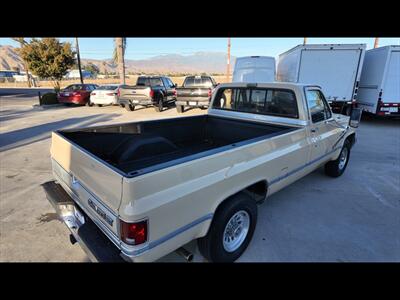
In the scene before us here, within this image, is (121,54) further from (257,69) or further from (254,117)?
(254,117)

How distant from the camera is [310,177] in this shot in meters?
4.94

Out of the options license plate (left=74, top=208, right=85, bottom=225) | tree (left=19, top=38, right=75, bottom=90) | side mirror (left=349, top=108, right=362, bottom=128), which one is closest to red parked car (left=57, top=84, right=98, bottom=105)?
tree (left=19, top=38, right=75, bottom=90)

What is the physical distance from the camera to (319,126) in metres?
3.70

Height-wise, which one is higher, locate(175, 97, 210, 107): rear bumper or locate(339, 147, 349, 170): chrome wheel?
locate(175, 97, 210, 107): rear bumper

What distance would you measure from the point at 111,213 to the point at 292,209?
9.35 feet

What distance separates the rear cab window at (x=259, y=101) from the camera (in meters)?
3.62

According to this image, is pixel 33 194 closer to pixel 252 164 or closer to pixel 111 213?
pixel 111 213

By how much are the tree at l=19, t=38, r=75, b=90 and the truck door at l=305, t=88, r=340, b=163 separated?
19.6 metres

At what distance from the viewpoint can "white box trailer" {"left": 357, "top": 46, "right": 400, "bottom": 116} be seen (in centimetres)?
968

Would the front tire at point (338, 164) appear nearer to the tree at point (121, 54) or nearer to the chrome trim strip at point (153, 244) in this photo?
the chrome trim strip at point (153, 244)

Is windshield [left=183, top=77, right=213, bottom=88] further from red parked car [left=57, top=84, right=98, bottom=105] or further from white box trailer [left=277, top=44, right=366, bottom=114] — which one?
red parked car [left=57, top=84, right=98, bottom=105]

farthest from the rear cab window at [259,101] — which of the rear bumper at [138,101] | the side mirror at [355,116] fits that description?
the rear bumper at [138,101]

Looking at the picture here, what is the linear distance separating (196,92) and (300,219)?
9.76m
